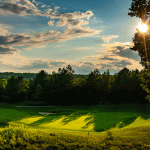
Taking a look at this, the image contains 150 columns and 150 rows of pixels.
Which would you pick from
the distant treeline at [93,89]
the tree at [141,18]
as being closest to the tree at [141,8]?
the tree at [141,18]

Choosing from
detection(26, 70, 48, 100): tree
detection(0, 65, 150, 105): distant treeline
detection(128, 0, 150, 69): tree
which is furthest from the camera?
detection(26, 70, 48, 100): tree

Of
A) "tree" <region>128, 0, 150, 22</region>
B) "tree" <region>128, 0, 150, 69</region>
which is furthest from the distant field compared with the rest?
"tree" <region>128, 0, 150, 22</region>

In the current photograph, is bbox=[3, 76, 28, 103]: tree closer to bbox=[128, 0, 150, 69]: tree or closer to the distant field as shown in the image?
the distant field

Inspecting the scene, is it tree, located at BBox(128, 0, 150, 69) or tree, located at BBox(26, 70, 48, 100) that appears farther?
tree, located at BBox(26, 70, 48, 100)

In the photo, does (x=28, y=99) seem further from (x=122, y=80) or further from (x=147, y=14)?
(x=147, y=14)

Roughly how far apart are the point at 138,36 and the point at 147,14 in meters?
2.56


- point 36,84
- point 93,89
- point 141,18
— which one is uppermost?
point 141,18

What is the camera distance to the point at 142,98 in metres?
48.3

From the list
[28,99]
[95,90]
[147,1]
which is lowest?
[28,99]

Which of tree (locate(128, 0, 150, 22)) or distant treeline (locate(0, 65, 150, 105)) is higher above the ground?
tree (locate(128, 0, 150, 22))

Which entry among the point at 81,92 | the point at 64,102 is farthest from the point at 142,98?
the point at 64,102

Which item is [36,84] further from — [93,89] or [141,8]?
[141,8]

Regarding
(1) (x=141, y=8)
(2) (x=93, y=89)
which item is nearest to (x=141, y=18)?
(1) (x=141, y=8)

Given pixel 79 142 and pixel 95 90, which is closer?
pixel 79 142
